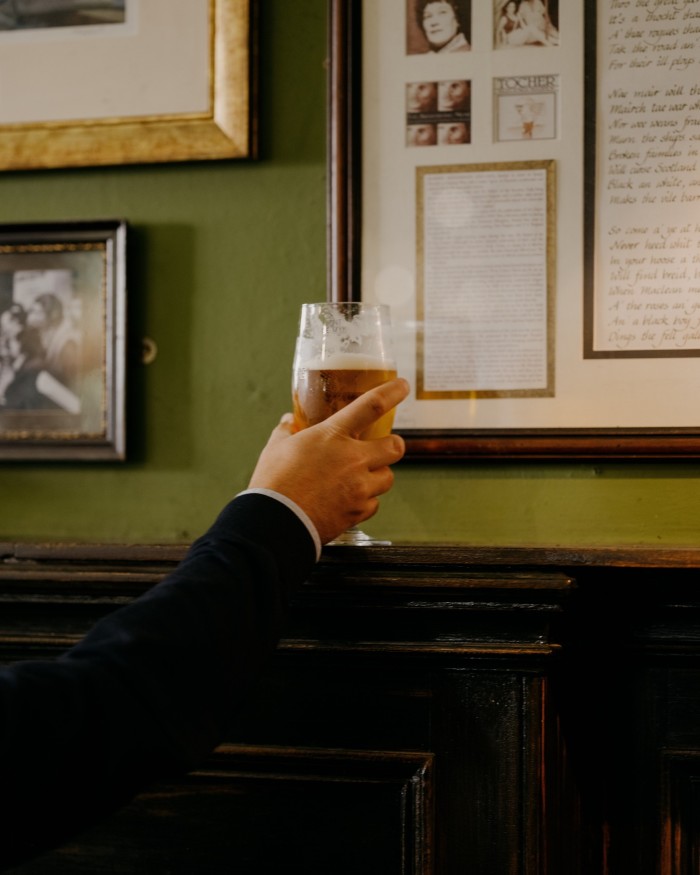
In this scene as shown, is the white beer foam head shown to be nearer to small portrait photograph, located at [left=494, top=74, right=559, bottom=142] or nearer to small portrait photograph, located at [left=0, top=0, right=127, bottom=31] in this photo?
small portrait photograph, located at [left=494, top=74, right=559, bottom=142]

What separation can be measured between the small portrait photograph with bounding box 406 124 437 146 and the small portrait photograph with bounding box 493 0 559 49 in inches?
6.2

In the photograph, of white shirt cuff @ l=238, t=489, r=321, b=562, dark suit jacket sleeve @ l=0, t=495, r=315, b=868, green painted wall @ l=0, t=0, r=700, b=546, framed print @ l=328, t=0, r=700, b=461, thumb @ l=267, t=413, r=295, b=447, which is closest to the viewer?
dark suit jacket sleeve @ l=0, t=495, r=315, b=868

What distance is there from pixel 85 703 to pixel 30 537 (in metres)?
0.83

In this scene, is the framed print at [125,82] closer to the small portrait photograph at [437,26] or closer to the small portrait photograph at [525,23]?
the small portrait photograph at [437,26]

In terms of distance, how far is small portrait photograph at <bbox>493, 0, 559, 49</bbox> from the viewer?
1.35 metres

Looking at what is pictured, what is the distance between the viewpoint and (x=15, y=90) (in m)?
1.49

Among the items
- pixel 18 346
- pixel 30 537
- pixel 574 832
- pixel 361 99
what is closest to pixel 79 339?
pixel 18 346

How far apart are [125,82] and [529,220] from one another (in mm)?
703

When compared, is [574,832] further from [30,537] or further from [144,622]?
[30,537]

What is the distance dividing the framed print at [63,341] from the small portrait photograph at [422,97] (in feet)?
1.67

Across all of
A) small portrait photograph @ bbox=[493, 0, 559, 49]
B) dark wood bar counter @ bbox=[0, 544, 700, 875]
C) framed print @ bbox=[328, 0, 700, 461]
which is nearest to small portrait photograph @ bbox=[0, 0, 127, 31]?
framed print @ bbox=[328, 0, 700, 461]

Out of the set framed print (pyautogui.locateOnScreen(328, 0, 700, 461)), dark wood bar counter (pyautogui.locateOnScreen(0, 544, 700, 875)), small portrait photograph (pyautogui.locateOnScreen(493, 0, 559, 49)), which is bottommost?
dark wood bar counter (pyautogui.locateOnScreen(0, 544, 700, 875))

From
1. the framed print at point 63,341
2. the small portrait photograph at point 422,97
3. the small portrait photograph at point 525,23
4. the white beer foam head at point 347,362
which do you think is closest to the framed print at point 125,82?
the framed print at point 63,341

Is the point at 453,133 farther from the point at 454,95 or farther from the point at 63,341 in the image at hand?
the point at 63,341
